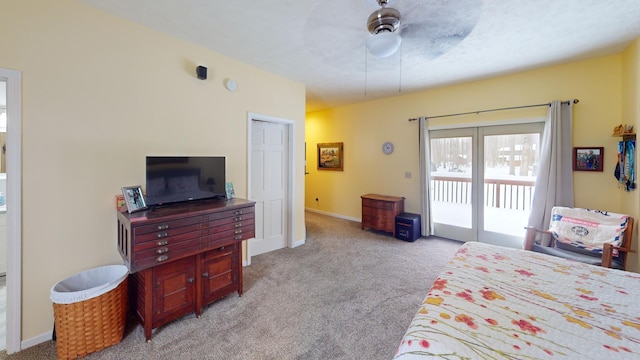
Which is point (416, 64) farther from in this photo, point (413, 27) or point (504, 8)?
point (413, 27)

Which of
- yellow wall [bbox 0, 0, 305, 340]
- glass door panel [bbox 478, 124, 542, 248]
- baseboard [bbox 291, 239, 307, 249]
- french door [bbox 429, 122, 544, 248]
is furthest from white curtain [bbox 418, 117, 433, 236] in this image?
yellow wall [bbox 0, 0, 305, 340]

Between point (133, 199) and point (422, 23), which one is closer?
point (422, 23)

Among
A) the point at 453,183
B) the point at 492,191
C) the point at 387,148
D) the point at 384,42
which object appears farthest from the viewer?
the point at 387,148

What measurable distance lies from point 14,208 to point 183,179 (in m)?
1.10

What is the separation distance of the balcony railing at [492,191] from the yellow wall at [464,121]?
1.42 ft

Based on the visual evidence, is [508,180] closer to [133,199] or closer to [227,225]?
[227,225]

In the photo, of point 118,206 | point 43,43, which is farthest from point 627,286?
point 43,43

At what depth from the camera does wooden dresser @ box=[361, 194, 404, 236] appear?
4.51m

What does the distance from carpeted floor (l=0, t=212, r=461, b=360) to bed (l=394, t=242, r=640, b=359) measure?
867 millimetres

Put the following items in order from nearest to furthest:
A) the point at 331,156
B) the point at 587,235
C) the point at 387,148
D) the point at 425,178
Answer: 1. the point at 587,235
2. the point at 425,178
3. the point at 387,148
4. the point at 331,156

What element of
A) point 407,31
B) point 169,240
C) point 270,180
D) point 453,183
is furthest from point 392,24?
point 453,183

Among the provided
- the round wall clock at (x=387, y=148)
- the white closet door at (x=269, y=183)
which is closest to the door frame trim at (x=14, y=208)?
the white closet door at (x=269, y=183)

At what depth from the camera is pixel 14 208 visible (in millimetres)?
1789

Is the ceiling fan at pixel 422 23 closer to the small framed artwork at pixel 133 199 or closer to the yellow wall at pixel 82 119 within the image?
the yellow wall at pixel 82 119
